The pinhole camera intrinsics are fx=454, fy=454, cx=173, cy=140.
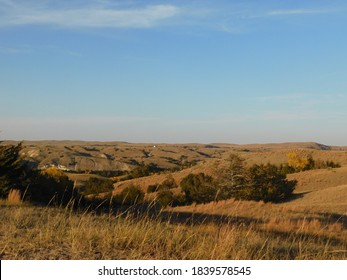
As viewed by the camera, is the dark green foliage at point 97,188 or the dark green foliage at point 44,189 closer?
the dark green foliage at point 44,189

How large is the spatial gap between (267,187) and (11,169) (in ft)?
66.2

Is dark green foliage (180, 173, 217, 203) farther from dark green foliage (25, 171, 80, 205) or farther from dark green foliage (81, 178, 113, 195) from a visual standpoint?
dark green foliage (25, 171, 80, 205)

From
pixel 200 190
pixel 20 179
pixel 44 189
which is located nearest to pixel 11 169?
pixel 20 179

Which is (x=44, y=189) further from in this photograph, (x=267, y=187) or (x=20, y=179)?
(x=267, y=187)

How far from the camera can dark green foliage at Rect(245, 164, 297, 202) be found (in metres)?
34.8

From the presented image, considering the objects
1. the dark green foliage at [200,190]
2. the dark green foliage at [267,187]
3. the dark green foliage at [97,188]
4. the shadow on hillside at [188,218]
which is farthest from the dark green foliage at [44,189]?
the dark green foliage at [97,188]

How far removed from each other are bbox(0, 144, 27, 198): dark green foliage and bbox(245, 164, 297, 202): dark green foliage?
18338 mm

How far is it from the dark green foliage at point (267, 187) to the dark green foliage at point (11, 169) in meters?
18.3

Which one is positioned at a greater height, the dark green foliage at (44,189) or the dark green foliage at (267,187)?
the dark green foliage at (44,189)

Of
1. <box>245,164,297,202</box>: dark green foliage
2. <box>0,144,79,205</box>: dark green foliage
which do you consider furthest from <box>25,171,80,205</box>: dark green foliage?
<box>245,164,297,202</box>: dark green foliage

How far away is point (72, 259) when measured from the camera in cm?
546

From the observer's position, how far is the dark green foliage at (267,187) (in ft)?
114

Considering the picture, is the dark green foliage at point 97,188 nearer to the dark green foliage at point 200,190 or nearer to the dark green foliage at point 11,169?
the dark green foliage at point 200,190
